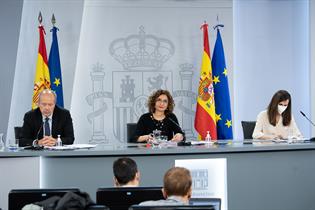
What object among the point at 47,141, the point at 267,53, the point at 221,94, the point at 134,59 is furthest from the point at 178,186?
the point at 267,53

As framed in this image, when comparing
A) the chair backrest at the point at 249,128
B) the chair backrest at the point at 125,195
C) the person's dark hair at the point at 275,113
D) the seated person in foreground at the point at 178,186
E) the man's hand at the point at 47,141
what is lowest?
the chair backrest at the point at 125,195

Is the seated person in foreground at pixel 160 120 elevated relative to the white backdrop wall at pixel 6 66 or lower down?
lower down

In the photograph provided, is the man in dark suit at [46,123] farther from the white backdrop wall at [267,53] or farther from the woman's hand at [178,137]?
the white backdrop wall at [267,53]

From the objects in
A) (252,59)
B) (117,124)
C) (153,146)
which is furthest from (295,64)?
(153,146)

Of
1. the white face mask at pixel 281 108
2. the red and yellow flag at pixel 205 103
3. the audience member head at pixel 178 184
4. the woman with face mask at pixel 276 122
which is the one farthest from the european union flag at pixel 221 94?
the audience member head at pixel 178 184

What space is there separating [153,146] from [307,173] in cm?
137

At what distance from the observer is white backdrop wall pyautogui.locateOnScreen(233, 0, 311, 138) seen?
773 cm

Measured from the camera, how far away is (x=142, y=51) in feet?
24.4

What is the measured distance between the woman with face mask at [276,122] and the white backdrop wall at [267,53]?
6.33 ft

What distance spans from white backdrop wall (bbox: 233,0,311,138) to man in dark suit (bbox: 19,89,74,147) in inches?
123

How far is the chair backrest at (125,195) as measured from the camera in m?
3.17

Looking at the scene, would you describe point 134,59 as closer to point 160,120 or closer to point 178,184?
point 160,120

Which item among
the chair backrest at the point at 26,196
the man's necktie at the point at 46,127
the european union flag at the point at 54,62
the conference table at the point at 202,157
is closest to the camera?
the chair backrest at the point at 26,196

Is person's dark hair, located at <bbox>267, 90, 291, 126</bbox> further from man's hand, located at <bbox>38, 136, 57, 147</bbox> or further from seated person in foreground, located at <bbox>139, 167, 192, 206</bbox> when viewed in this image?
seated person in foreground, located at <bbox>139, 167, 192, 206</bbox>
